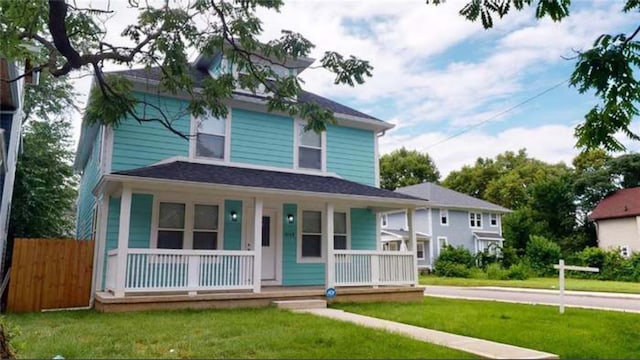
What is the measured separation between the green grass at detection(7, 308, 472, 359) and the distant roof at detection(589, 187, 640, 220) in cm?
3109

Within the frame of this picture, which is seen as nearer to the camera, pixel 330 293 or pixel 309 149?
pixel 330 293

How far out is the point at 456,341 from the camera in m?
6.01

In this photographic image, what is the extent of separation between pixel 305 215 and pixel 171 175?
3.99m

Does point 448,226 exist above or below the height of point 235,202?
above

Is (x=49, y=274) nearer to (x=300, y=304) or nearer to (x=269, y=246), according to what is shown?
(x=269, y=246)

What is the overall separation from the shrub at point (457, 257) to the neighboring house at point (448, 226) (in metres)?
1.18

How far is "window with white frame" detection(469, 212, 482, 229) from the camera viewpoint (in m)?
31.9

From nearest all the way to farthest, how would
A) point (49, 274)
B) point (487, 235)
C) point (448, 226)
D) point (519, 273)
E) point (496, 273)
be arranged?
point (49, 274) < point (519, 273) < point (496, 273) < point (448, 226) < point (487, 235)

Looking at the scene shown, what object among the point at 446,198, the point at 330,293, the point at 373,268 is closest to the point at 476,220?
the point at 446,198

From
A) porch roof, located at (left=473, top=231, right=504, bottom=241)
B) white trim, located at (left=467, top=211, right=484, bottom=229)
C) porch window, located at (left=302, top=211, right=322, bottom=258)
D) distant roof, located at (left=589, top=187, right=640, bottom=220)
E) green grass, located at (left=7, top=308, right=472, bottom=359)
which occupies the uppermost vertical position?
distant roof, located at (left=589, top=187, right=640, bottom=220)

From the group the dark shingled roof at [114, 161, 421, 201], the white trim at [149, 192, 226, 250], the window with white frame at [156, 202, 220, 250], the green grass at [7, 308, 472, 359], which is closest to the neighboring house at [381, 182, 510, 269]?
the dark shingled roof at [114, 161, 421, 201]

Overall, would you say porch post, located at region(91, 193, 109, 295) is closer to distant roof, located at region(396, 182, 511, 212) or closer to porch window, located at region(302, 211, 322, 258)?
porch window, located at region(302, 211, 322, 258)

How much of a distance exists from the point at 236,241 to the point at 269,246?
2.96ft

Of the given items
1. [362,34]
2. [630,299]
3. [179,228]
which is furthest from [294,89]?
[630,299]
